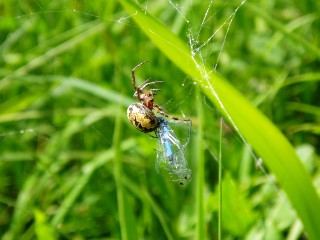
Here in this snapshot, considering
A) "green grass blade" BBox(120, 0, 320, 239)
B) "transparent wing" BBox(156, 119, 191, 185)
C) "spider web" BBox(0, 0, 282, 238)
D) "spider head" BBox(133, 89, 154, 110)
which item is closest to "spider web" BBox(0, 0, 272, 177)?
"spider web" BBox(0, 0, 282, 238)

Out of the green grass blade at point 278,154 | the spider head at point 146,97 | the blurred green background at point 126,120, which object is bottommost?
the green grass blade at point 278,154

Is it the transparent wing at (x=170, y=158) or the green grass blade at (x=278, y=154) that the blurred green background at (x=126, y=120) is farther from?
the green grass blade at (x=278, y=154)

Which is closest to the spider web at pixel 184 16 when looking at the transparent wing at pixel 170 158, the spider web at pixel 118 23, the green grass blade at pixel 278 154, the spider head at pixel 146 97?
the spider web at pixel 118 23

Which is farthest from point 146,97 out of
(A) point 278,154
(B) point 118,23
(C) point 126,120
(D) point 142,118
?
(B) point 118,23

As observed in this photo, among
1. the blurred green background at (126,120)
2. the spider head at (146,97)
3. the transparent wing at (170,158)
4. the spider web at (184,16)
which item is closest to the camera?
the transparent wing at (170,158)

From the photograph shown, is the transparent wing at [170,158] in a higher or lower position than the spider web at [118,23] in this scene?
lower

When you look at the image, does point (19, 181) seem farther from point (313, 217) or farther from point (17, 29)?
point (313, 217)

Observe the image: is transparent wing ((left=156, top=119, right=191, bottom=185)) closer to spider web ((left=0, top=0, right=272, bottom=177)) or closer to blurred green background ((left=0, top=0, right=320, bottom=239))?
blurred green background ((left=0, top=0, right=320, bottom=239))

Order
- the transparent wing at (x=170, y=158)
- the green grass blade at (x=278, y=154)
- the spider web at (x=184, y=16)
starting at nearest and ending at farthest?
1. the green grass blade at (x=278, y=154)
2. the transparent wing at (x=170, y=158)
3. the spider web at (x=184, y=16)
